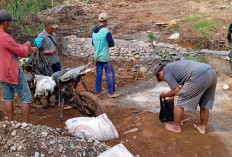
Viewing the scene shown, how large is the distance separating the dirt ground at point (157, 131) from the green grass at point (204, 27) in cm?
570

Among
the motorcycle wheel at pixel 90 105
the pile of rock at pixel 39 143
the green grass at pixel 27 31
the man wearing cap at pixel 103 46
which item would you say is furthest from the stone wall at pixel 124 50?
the pile of rock at pixel 39 143

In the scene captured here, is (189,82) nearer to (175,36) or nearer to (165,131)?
(165,131)

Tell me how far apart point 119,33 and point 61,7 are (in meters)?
5.79

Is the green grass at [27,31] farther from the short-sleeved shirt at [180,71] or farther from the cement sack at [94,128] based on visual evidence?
the short-sleeved shirt at [180,71]

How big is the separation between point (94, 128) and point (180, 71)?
61.6 inches

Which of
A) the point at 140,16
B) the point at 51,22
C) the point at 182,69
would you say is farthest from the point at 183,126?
the point at 140,16

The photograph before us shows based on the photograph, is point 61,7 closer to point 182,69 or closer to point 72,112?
point 72,112

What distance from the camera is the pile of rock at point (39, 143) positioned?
10.6 feet

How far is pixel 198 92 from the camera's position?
13.4 feet

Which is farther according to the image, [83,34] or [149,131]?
[83,34]

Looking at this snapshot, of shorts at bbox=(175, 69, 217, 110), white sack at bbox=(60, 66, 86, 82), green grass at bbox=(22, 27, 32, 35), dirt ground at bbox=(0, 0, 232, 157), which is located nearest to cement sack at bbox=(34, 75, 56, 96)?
white sack at bbox=(60, 66, 86, 82)

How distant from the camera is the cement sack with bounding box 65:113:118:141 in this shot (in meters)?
3.97

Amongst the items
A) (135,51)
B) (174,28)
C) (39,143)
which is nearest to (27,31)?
(135,51)

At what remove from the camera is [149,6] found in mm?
18844
